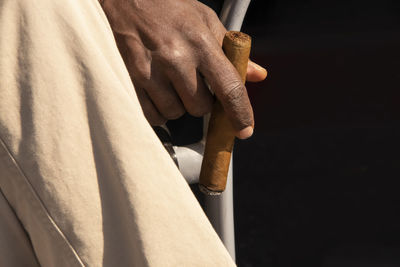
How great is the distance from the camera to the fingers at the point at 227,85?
34.9 inches

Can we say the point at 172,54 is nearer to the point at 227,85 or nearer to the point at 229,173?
the point at 227,85

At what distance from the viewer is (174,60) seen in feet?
2.90

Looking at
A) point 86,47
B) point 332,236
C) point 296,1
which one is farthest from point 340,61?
point 86,47

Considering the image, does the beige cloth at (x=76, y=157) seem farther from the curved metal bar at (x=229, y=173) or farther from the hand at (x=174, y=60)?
the curved metal bar at (x=229, y=173)

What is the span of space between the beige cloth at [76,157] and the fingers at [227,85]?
0.19 metres

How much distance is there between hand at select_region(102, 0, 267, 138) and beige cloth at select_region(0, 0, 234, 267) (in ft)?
0.56

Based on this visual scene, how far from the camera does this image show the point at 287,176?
128 centimetres

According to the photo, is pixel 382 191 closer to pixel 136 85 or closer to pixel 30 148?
pixel 136 85

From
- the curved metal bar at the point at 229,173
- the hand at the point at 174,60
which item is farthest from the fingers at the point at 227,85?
the curved metal bar at the point at 229,173

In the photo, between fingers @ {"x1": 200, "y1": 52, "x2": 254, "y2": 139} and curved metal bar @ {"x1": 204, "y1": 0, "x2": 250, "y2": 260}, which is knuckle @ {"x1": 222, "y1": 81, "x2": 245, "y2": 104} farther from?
curved metal bar @ {"x1": 204, "y1": 0, "x2": 250, "y2": 260}

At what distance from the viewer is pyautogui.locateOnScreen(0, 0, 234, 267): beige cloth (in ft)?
2.27

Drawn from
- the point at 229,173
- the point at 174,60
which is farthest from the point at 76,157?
the point at 229,173

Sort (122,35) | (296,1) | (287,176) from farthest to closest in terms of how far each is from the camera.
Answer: (287,176), (296,1), (122,35)

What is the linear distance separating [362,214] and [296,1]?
50 cm
